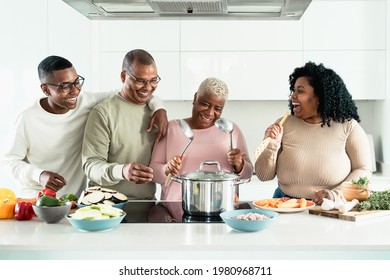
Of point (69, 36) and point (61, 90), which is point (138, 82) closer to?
point (61, 90)

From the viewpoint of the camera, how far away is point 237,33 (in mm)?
4293

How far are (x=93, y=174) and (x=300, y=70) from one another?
123cm

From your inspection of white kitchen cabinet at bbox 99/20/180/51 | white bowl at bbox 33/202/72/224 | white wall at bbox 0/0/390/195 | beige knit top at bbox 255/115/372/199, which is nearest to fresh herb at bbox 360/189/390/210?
beige knit top at bbox 255/115/372/199

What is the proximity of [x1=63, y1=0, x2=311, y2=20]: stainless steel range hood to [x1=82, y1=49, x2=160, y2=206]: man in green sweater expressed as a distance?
0.77 ft

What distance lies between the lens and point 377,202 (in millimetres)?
2225

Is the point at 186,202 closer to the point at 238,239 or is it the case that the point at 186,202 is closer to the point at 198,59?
the point at 238,239

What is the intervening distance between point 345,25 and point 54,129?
103 inches

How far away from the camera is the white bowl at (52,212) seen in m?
2.03

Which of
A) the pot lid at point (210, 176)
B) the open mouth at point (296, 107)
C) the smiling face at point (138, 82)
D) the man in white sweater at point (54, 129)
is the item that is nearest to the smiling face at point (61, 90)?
the man in white sweater at point (54, 129)

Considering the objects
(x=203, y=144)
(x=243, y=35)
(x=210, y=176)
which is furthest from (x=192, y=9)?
(x=243, y=35)

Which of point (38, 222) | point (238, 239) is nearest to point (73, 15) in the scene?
point (38, 222)

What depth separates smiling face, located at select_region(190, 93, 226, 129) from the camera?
2.54m

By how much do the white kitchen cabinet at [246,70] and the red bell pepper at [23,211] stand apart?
2.39m

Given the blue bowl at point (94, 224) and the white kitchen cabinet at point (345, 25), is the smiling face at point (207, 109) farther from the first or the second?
the white kitchen cabinet at point (345, 25)
